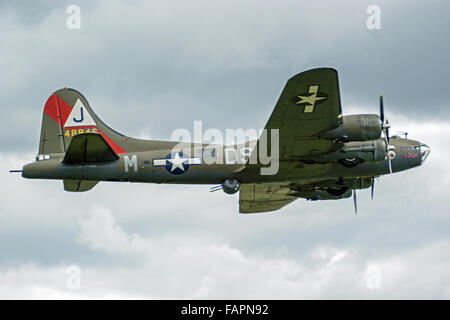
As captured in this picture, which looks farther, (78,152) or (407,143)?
(407,143)

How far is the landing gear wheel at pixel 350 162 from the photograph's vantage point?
30.7 meters

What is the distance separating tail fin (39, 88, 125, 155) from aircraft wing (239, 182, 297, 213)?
772cm

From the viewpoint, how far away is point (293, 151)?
2981 cm

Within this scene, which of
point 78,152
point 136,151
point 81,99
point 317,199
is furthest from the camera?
point 317,199

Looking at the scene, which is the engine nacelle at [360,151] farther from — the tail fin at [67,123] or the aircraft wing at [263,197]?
the tail fin at [67,123]

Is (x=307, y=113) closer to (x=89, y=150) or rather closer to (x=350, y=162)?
(x=350, y=162)

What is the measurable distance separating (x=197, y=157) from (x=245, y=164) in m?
2.38

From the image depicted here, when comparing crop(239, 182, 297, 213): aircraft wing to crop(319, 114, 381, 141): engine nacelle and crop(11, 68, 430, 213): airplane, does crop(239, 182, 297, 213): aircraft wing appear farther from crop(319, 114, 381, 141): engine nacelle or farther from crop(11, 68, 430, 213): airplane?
crop(319, 114, 381, 141): engine nacelle

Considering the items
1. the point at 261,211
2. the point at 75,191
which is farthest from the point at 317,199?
the point at 75,191

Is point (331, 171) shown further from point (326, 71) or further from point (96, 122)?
point (96, 122)

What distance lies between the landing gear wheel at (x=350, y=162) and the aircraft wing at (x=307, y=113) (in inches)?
46.6

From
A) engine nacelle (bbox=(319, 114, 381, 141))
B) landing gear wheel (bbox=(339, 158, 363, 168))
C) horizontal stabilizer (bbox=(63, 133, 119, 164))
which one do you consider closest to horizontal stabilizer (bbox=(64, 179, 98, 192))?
horizontal stabilizer (bbox=(63, 133, 119, 164))

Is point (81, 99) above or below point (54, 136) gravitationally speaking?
above

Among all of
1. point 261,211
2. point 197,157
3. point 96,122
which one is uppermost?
point 96,122
